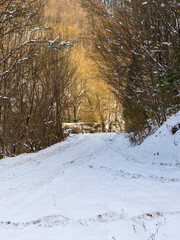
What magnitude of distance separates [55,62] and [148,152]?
7146mm

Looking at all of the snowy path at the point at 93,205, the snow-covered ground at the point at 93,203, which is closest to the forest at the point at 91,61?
the snow-covered ground at the point at 93,203

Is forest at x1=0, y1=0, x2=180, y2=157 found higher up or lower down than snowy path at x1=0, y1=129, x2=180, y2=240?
higher up

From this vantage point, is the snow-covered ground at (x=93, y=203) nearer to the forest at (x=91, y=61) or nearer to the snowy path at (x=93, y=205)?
the snowy path at (x=93, y=205)

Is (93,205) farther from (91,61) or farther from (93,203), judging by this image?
Result: (91,61)

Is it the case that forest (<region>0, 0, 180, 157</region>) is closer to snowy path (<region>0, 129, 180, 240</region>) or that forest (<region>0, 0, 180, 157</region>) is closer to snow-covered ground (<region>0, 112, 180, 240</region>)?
snow-covered ground (<region>0, 112, 180, 240</region>)

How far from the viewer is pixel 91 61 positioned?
36.4 feet

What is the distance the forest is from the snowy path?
2.69 metres

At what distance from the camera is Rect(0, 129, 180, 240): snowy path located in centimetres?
254

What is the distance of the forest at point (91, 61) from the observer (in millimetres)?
6883

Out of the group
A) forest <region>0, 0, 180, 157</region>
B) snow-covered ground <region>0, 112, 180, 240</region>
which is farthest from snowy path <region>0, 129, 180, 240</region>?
forest <region>0, 0, 180, 157</region>

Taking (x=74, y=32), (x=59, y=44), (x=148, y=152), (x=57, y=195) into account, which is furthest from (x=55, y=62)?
(x=57, y=195)

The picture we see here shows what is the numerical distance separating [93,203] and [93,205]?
3.1 inches

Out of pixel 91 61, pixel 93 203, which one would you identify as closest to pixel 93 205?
pixel 93 203

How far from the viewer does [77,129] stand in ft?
58.1
